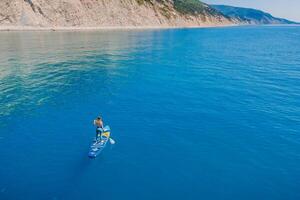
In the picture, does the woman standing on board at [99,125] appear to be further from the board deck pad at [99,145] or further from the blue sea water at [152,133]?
the blue sea water at [152,133]

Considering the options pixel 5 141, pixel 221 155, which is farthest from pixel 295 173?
pixel 5 141

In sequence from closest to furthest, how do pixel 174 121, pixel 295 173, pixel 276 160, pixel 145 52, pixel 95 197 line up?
pixel 95 197 < pixel 295 173 < pixel 276 160 < pixel 174 121 < pixel 145 52

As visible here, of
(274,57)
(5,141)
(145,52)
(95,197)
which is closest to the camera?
(95,197)

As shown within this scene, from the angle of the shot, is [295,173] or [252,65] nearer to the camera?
[295,173]

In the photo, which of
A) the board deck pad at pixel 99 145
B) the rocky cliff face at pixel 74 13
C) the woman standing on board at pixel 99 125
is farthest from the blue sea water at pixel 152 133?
the rocky cliff face at pixel 74 13

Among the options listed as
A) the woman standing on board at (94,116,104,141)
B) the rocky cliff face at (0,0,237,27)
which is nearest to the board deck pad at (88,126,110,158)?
the woman standing on board at (94,116,104,141)

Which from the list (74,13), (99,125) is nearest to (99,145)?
(99,125)

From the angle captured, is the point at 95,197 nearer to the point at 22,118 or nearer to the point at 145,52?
the point at 22,118
